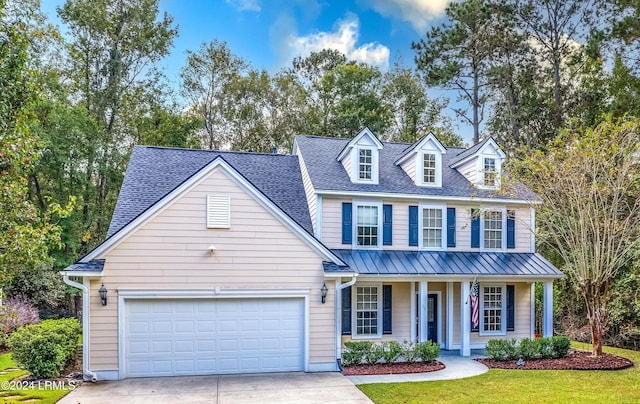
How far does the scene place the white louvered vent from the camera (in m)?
11.1

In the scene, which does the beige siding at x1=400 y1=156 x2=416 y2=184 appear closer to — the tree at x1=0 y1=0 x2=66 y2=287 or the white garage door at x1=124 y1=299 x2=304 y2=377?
the white garage door at x1=124 y1=299 x2=304 y2=377

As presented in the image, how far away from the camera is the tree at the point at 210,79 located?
27484 mm

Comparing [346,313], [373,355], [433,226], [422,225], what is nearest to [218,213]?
[346,313]

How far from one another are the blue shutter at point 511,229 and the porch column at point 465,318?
9.89ft

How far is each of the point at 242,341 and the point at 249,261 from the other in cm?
206

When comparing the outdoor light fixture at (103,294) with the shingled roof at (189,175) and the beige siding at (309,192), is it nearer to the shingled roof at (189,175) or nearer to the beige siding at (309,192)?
the shingled roof at (189,175)

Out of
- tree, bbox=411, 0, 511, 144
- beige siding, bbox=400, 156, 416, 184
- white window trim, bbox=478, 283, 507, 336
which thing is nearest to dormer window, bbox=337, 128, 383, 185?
beige siding, bbox=400, 156, 416, 184

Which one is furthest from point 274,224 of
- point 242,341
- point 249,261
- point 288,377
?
point 288,377

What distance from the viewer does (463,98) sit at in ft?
92.4

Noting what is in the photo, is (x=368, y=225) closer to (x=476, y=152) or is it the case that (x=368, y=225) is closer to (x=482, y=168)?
(x=482, y=168)

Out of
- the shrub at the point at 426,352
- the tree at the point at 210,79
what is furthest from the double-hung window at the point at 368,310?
the tree at the point at 210,79

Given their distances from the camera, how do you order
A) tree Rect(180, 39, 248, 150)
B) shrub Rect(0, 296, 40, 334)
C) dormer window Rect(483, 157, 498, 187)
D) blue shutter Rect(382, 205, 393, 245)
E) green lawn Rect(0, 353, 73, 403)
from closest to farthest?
green lawn Rect(0, 353, 73, 403) < blue shutter Rect(382, 205, 393, 245) < shrub Rect(0, 296, 40, 334) < dormer window Rect(483, 157, 498, 187) < tree Rect(180, 39, 248, 150)

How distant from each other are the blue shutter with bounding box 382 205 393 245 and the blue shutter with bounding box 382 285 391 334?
1.61m

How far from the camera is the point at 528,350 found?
12.9 metres
